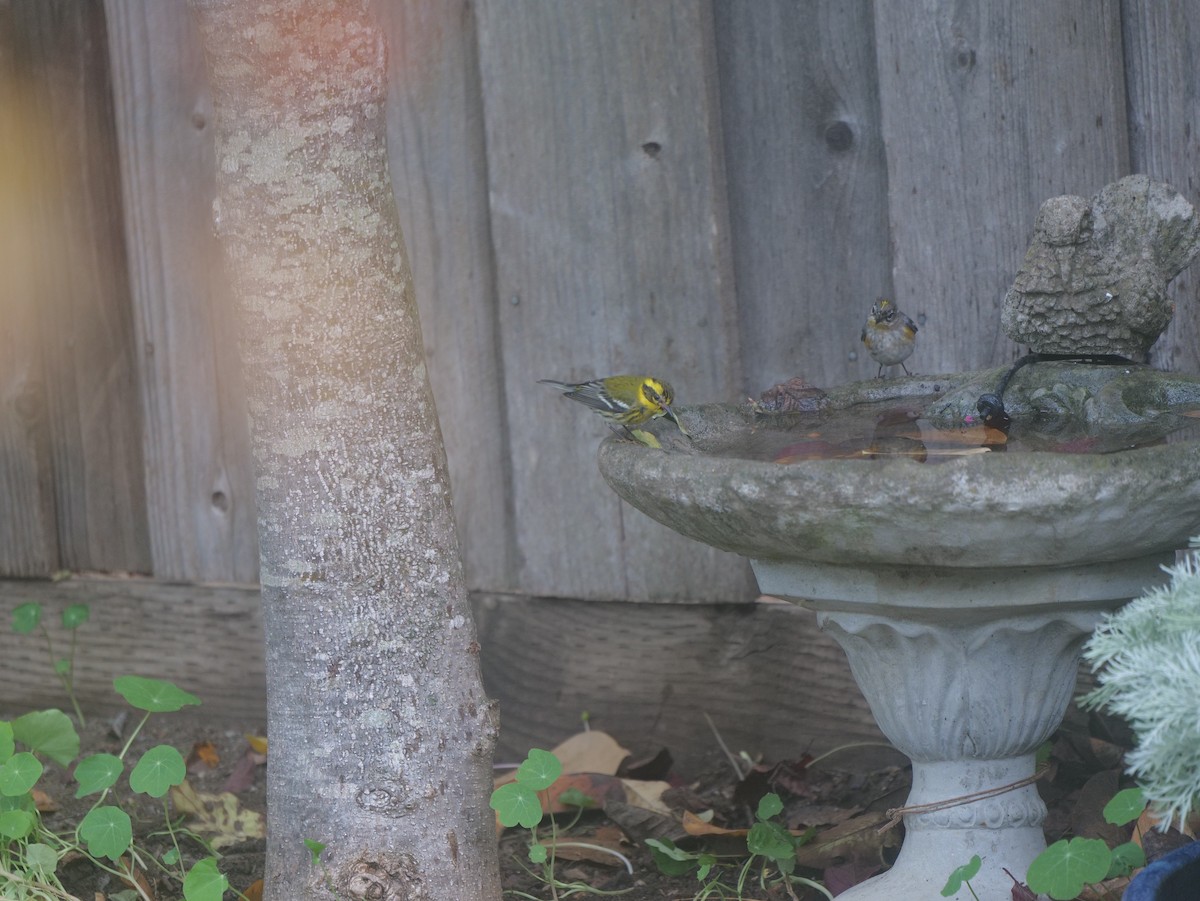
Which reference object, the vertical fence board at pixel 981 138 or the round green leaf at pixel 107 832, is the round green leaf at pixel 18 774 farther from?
the vertical fence board at pixel 981 138

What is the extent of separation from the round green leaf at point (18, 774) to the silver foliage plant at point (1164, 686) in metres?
2.07

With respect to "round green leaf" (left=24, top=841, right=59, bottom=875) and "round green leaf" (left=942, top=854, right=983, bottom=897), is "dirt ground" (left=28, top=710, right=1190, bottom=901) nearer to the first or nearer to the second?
"round green leaf" (left=24, top=841, right=59, bottom=875)

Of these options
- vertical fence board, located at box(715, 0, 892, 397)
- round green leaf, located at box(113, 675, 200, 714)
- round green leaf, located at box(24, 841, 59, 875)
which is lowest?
round green leaf, located at box(24, 841, 59, 875)

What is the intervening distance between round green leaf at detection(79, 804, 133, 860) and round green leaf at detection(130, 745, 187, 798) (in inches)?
2.6

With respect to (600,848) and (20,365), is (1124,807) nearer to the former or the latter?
(600,848)

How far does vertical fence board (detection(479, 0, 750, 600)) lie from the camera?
11.6 feet

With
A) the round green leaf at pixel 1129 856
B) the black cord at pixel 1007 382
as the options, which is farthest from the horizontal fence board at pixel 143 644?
the round green leaf at pixel 1129 856

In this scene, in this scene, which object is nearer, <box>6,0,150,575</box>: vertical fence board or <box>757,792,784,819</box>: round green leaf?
<box>757,792,784,819</box>: round green leaf

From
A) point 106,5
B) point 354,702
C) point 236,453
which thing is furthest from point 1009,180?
point 106,5

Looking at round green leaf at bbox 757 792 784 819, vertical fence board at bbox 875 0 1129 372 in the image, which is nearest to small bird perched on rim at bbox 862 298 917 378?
vertical fence board at bbox 875 0 1129 372

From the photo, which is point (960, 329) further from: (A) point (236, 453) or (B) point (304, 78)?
(A) point (236, 453)

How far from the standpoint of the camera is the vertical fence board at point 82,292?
170 inches

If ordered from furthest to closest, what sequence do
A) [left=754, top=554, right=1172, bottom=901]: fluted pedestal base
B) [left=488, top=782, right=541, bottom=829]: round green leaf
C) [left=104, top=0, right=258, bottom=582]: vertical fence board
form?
[left=104, top=0, right=258, bottom=582]: vertical fence board
[left=488, top=782, right=541, bottom=829]: round green leaf
[left=754, top=554, right=1172, bottom=901]: fluted pedestal base

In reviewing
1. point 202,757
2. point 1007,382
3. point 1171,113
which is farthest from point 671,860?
point 1171,113
